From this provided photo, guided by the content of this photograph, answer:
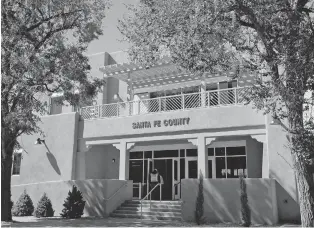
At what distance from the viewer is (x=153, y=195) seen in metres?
20.4

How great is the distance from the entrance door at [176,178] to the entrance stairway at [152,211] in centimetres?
340

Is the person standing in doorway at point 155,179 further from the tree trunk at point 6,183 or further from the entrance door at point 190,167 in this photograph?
the tree trunk at point 6,183

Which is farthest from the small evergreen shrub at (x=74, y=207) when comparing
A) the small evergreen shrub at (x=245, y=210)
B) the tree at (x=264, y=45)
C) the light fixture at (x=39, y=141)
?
the tree at (x=264, y=45)

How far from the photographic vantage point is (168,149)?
2106 centimetres

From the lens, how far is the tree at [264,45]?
932 cm

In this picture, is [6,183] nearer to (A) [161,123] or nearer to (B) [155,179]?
(A) [161,123]

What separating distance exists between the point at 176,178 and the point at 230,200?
6.59 m

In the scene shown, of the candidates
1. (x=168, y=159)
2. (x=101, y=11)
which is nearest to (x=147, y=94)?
(x=168, y=159)

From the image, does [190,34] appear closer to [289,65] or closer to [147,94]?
[289,65]

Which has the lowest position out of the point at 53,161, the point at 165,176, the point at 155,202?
the point at 155,202

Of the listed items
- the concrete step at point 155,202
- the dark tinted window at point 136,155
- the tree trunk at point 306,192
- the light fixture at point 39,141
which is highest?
the light fixture at point 39,141

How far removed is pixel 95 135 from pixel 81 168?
2080mm

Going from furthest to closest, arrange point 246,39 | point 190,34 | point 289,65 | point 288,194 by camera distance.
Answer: point 288,194 < point 246,39 < point 190,34 < point 289,65

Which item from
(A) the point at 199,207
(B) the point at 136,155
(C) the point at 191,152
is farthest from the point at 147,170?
(A) the point at 199,207
